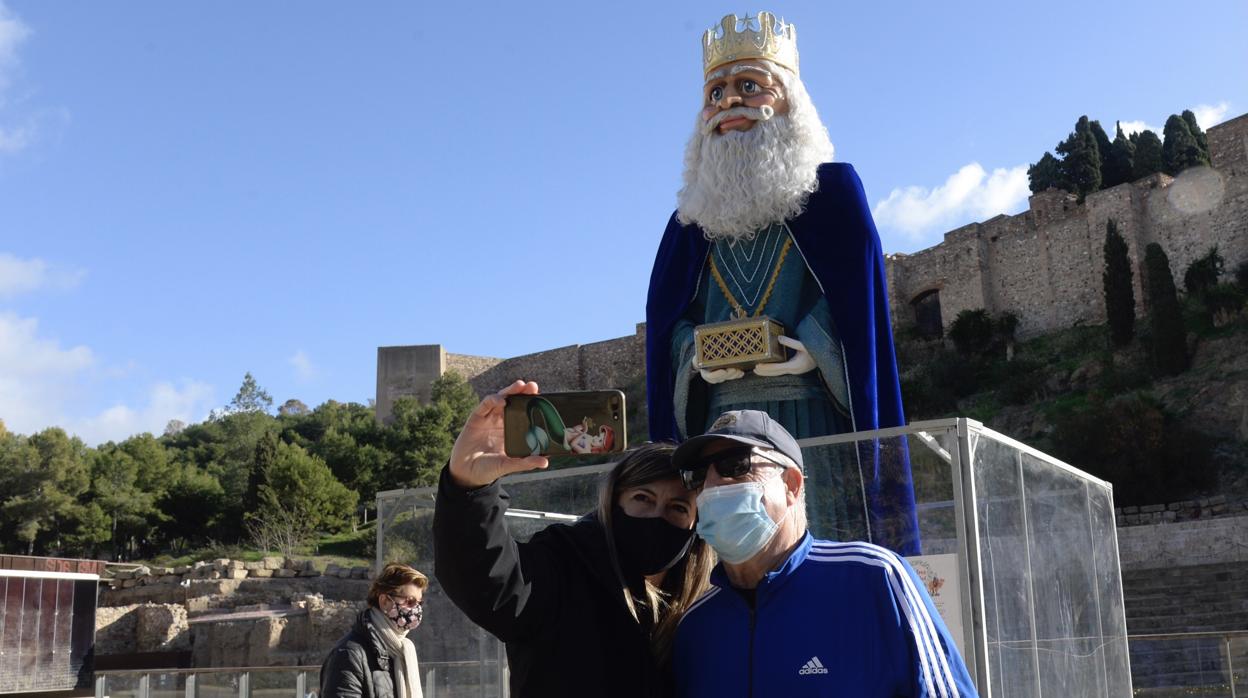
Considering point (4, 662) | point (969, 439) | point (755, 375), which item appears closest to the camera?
point (969, 439)

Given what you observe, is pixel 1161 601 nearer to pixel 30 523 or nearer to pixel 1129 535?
pixel 1129 535

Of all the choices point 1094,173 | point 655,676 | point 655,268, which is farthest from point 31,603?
point 1094,173

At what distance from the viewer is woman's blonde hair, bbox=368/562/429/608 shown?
395 cm

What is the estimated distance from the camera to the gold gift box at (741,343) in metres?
4.23

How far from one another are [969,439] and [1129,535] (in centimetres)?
1651

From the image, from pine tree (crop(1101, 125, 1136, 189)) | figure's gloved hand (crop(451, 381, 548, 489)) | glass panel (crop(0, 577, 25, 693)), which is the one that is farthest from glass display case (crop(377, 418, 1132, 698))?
pine tree (crop(1101, 125, 1136, 189))

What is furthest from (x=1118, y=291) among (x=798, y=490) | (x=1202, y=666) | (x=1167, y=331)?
(x=798, y=490)

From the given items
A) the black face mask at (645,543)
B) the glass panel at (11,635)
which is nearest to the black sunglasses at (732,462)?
the black face mask at (645,543)

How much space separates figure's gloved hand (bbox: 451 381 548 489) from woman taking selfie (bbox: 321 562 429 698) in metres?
2.22

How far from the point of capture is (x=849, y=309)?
4297mm

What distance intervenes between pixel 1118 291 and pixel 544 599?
31.1 meters

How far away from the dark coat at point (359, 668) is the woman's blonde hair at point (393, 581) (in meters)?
0.09

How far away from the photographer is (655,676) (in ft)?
6.39

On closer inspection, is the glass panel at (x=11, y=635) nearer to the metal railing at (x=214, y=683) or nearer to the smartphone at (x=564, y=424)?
the metal railing at (x=214, y=683)
